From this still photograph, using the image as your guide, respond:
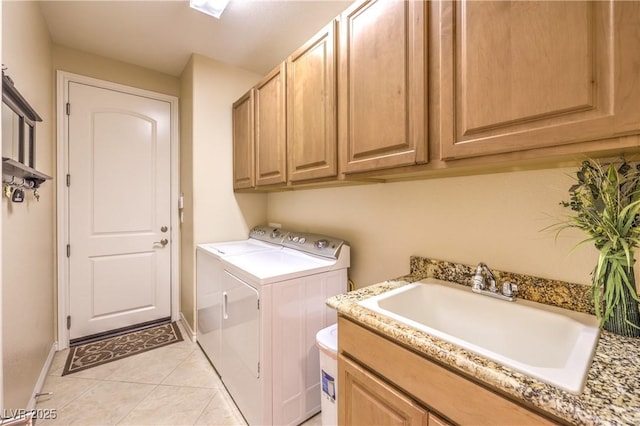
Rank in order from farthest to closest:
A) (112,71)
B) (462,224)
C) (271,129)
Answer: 1. (112,71)
2. (271,129)
3. (462,224)

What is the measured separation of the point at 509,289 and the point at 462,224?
34 cm

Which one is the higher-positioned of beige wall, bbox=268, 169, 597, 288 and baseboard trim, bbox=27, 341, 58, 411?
beige wall, bbox=268, 169, 597, 288

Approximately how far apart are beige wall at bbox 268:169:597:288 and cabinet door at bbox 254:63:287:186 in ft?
1.40

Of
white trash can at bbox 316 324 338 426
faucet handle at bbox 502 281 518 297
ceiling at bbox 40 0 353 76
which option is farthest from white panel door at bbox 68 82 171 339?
faucet handle at bbox 502 281 518 297

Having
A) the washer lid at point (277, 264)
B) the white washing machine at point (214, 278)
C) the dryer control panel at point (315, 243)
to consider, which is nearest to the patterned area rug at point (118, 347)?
the white washing machine at point (214, 278)

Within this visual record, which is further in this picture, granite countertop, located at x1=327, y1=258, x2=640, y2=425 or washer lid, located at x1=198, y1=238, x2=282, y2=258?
washer lid, located at x1=198, y1=238, x2=282, y2=258

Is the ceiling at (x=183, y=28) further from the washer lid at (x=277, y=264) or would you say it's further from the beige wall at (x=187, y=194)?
the washer lid at (x=277, y=264)

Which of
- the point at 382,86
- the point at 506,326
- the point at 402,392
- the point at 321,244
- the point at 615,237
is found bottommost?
the point at 402,392

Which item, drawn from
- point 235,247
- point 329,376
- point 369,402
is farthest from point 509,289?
point 235,247

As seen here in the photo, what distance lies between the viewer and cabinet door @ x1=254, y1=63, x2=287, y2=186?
1812mm

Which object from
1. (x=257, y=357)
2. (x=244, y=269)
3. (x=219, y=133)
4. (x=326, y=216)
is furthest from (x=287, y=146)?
(x=257, y=357)

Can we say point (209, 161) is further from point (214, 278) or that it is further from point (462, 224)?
point (462, 224)

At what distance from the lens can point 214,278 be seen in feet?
6.41

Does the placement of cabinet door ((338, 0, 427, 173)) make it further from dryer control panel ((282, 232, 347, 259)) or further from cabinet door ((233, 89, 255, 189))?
cabinet door ((233, 89, 255, 189))
